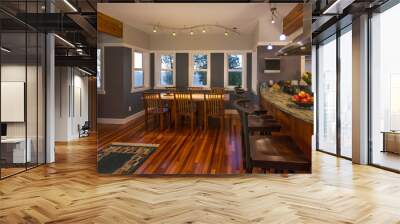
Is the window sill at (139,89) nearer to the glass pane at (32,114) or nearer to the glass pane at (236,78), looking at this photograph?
the glass pane at (236,78)

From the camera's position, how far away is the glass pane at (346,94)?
712 centimetres

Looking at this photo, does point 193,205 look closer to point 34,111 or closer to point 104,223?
point 104,223

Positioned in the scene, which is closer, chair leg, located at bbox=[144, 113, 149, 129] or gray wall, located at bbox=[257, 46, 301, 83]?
gray wall, located at bbox=[257, 46, 301, 83]

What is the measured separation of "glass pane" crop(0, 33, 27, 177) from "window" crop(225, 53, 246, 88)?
3.54m

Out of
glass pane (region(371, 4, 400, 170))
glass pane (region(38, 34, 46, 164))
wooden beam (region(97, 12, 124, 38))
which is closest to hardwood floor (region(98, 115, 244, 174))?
wooden beam (region(97, 12, 124, 38))

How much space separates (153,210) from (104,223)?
0.57 m

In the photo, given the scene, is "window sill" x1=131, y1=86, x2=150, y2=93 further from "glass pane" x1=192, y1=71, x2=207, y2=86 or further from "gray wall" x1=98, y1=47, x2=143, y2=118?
"glass pane" x1=192, y1=71, x2=207, y2=86

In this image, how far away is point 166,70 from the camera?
5.02 m

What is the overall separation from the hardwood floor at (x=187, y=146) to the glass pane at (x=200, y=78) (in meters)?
0.55

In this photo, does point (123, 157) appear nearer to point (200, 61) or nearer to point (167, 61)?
point (167, 61)

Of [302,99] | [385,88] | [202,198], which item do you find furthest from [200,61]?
[385,88]

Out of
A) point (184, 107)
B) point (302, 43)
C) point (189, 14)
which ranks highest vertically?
point (189, 14)

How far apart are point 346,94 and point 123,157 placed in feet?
14.9

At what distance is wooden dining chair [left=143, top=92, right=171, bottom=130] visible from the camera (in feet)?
16.7
